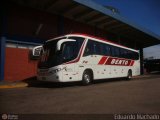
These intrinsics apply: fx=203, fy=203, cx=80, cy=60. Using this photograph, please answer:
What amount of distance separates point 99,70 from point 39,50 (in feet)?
14.1

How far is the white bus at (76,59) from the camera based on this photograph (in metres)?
11.0

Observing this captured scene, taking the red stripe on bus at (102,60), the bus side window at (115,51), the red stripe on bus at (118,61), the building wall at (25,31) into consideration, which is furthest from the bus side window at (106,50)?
the building wall at (25,31)

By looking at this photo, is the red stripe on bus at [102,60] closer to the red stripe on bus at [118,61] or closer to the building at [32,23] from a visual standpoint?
the red stripe on bus at [118,61]

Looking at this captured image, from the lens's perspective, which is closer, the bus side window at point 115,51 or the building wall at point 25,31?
the building wall at point 25,31

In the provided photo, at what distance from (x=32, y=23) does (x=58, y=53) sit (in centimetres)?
680

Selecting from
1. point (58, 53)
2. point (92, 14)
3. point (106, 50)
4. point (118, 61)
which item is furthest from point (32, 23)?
point (118, 61)

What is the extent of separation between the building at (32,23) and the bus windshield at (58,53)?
4.20 meters

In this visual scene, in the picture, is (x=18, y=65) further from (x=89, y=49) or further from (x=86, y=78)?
(x=89, y=49)

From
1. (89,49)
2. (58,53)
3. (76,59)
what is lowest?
(76,59)

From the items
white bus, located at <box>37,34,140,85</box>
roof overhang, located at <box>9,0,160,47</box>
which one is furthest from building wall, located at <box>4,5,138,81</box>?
white bus, located at <box>37,34,140,85</box>

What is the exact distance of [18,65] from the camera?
15641 millimetres

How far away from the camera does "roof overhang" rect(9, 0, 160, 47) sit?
16.7 meters

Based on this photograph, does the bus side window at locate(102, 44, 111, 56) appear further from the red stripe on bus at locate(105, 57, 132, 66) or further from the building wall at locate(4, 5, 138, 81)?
the building wall at locate(4, 5, 138, 81)

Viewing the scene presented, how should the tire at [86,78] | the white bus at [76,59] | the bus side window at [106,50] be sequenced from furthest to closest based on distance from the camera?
the bus side window at [106,50]
the tire at [86,78]
the white bus at [76,59]
